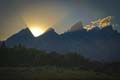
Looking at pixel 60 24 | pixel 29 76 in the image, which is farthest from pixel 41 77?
pixel 60 24

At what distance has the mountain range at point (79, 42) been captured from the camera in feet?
26.4

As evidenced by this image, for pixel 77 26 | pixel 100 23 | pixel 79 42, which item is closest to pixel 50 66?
pixel 79 42

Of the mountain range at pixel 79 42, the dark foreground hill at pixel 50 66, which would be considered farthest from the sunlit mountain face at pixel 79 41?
the dark foreground hill at pixel 50 66

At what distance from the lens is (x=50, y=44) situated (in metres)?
8.08

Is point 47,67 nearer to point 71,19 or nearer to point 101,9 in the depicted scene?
point 71,19

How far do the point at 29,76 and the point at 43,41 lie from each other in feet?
3.27

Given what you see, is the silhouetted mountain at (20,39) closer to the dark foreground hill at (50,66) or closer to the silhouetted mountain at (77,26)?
the dark foreground hill at (50,66)

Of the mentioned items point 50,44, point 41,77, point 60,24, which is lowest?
point 41,77

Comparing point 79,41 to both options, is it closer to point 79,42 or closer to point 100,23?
point 79,42

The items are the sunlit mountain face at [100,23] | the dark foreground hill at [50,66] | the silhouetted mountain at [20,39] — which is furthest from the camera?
the sunlit mountain face at [100,23]

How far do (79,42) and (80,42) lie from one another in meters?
0.03

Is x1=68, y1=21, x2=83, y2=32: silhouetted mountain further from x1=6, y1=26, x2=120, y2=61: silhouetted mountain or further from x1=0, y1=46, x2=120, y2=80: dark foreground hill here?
x1=0, y1=46, x2=120, y2=80: dark foreground hill

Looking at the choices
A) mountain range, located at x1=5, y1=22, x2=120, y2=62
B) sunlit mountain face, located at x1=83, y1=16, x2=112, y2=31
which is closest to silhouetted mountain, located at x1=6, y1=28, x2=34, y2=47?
mountain range, located at x1=5, y1=22, x2=120, y2=62

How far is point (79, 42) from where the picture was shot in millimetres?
8102
